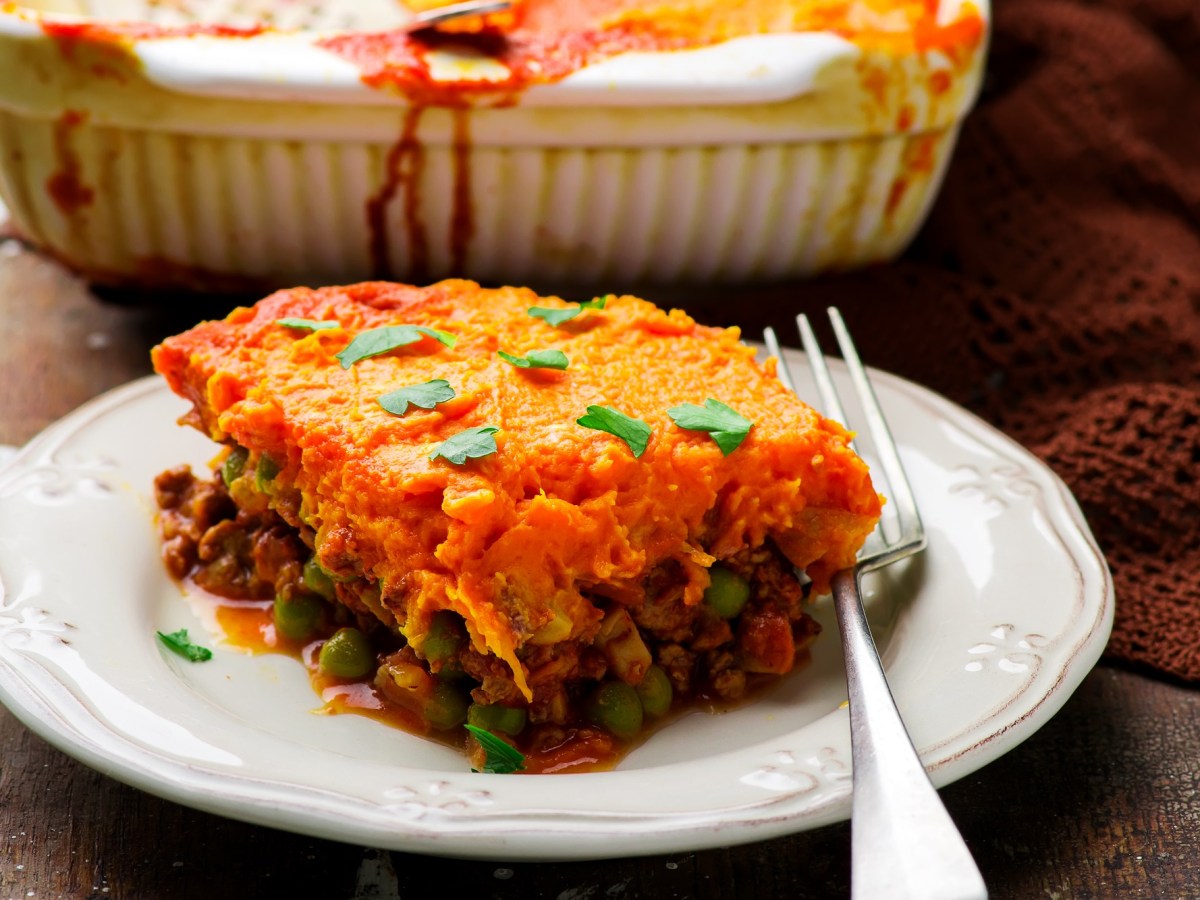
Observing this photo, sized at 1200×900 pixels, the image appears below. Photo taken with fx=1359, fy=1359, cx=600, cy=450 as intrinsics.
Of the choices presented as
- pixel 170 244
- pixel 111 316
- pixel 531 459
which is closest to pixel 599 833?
pixel 531 459

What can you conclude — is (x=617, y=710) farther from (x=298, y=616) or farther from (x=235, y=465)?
(x=235, y=465)

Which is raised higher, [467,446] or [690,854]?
[467,446]

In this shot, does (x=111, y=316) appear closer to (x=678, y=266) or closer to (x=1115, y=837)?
(x=678, y=266)

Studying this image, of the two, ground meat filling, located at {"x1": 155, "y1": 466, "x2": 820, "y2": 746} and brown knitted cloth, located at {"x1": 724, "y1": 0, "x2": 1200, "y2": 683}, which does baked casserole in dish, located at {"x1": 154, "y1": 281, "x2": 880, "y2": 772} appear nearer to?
ground meat filling, located at {"x1": 155, "y1": 466, "x2": 820, "y2": 746}

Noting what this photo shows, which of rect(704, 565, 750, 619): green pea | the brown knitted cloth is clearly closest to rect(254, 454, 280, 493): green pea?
rect(704, 565, 750, 619): green pea

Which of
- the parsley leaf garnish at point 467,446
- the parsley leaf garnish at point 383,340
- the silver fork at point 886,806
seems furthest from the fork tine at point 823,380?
the parsley leaf garnish at point 467,446

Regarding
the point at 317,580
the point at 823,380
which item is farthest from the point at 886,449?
the point at 317,580

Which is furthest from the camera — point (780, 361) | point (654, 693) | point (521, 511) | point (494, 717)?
point (780, 361)

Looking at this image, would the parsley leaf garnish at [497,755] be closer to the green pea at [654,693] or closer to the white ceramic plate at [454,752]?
the white ceramic plate at [454,752]
